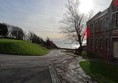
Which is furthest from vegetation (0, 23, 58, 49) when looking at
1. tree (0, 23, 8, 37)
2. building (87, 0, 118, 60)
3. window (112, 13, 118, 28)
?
window (112, 13, 118, 28)

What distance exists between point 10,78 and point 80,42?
3734cm

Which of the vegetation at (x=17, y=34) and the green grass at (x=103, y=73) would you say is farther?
the vegetation at (x=17, y=34)

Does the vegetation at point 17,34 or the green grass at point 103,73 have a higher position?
the vegetation at point 17,34

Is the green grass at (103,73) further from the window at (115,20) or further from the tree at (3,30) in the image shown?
the tree at (3,30)

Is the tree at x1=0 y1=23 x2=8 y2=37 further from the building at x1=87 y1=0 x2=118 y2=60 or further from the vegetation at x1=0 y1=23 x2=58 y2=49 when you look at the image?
the building at x1=87 y1=0 x2=118 y2=60

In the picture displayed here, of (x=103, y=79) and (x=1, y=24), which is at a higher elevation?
(x=1, y=24)

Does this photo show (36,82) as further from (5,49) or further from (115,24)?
(5,49)

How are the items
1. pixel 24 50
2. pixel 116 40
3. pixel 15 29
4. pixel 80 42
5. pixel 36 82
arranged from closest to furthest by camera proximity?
pixel 36 82
pixel 116 40
pixel 24 50
pixel 80 42
pixel 15 29

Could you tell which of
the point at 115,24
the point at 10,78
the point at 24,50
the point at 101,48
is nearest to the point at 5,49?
the point at 24,50

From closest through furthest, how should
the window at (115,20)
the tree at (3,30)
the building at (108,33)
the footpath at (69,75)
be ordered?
the footpath at (69,75) < the window at (115,20) < the building at (108,33) < the tree at (3,30)

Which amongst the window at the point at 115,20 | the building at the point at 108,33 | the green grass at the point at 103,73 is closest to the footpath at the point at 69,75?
the green grass at the point at 103,73

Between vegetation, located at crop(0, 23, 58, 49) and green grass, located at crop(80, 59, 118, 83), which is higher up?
vegetation, located at crop(0, 23, 58, 49)

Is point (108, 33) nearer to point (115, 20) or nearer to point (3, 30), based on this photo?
point (115, 20)

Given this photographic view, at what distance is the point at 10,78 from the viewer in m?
13.0
